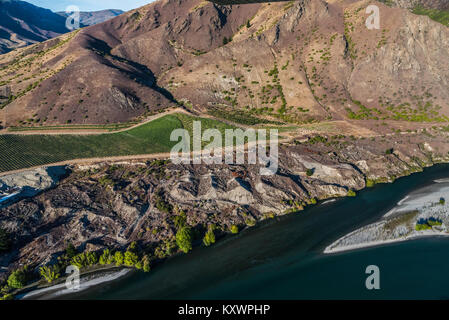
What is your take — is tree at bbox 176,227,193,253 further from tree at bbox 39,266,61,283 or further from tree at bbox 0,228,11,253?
tree at bbox 0,228,11,253

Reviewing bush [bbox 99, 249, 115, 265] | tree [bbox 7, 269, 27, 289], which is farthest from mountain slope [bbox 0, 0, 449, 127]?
tree [bbox 7, 269, 27, 289]

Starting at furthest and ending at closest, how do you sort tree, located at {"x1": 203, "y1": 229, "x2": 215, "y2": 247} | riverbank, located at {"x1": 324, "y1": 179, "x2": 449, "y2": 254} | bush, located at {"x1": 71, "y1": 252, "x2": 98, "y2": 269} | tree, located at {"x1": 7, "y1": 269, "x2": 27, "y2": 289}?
1. tree, located at {"x1": 203, "y1": 229, "x2": 215, "y2": 247}
2. riverbank, located at {"x1": 324, "y1": 179, "x2": 449, "y2": 254}
3. bush, located at {"x1": 71, "y1": 252, "x2": 98, "y2": 269}
4. tree, located at {"x1": 7, "y1": 269, "x2": 27, "y2": 289}

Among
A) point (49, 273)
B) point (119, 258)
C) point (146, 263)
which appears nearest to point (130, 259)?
point (119, 258)

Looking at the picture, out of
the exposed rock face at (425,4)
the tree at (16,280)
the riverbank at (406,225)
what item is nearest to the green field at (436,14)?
the exposed rock face at (425,4)

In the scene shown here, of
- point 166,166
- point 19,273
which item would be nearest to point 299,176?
point 166,166

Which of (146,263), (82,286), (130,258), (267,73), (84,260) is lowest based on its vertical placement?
(82,286)

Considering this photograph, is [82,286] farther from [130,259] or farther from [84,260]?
[130,259]
